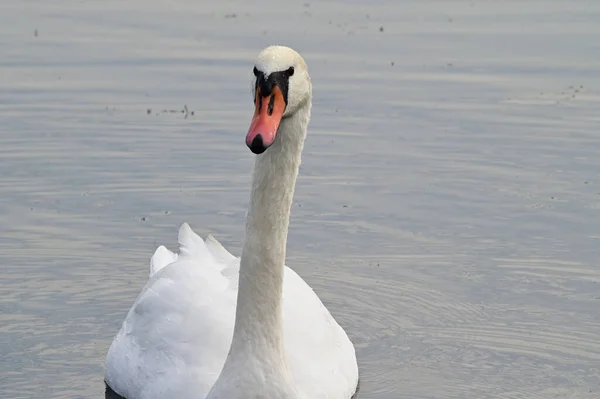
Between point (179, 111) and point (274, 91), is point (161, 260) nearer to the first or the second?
point (274, 91)

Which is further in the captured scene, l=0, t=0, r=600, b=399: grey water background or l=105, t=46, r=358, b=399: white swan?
l=0, t=0, r=600, b=399: grey water background

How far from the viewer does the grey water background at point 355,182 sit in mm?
9516

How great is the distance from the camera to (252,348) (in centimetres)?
745

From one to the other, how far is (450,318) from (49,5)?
13.5m

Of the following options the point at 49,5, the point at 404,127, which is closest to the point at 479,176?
the point at 404,127

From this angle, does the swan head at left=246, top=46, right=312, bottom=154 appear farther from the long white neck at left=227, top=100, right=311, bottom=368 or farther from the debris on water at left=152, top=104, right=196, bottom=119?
the debris on water at left=152, top=104, right=196, bottom=119

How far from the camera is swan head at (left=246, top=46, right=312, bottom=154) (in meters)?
6.42

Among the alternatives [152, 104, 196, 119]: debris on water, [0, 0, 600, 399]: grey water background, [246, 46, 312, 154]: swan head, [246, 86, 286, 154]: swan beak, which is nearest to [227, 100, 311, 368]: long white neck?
[246, 46, 312, 154]: swan head

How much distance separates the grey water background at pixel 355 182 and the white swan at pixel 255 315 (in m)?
0.51

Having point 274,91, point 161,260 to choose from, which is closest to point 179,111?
point 161,260

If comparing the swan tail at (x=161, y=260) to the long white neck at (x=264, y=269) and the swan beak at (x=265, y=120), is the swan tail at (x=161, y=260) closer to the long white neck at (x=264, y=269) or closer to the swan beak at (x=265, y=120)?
the long white neck at (x=264, y=269)

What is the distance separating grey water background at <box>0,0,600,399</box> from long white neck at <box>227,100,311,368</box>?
150 centimetres

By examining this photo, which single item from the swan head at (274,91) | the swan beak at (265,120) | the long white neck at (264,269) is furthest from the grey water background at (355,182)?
the swan beak at (265,120)

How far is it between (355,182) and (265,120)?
6.67 metres
